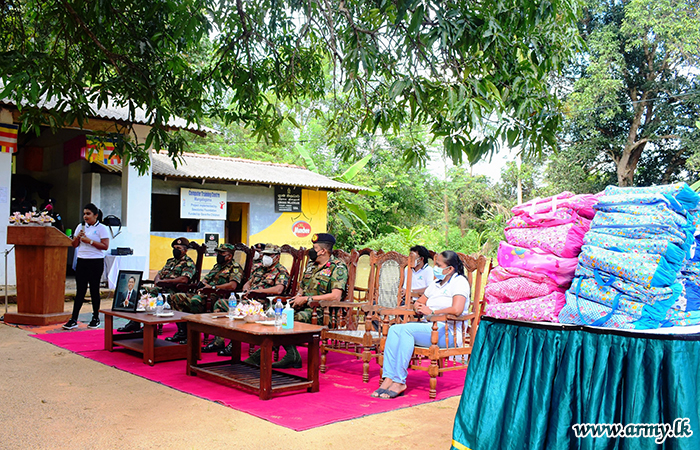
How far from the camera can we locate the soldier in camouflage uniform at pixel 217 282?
7.15m

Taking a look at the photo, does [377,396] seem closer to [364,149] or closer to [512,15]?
[512,15]

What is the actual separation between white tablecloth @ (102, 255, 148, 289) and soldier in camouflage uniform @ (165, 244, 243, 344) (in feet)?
13.9

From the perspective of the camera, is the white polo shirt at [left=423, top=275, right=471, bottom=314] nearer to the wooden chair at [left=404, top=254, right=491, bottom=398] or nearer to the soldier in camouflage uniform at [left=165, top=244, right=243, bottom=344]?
the wooden chair at [left=404, top=254, right=491, bottom=398]

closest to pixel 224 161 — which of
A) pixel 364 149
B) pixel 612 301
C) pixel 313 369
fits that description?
pixel 364 149

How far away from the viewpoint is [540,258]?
3.07 metres

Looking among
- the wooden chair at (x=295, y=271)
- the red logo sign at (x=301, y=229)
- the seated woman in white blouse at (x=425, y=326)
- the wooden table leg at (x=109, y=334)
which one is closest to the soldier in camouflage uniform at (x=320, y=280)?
the wooden chair at (x=295, y=271)

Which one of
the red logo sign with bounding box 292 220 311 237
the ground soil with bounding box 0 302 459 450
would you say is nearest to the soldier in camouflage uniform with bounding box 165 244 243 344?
the ground soil with bounding box 0 302 459 450

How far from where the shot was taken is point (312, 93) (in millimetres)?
7086

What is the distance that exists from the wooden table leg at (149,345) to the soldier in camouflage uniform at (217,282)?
0.88 m

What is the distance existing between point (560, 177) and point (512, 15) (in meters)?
17.0

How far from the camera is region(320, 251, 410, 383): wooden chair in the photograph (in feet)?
18.2

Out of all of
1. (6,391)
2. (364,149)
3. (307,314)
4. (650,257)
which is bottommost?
(6,391)

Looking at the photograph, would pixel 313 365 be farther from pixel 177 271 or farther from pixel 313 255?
pixel 177 271

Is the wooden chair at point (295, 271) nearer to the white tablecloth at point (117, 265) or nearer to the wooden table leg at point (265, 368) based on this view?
the wooden table leg at point (265, 368)
